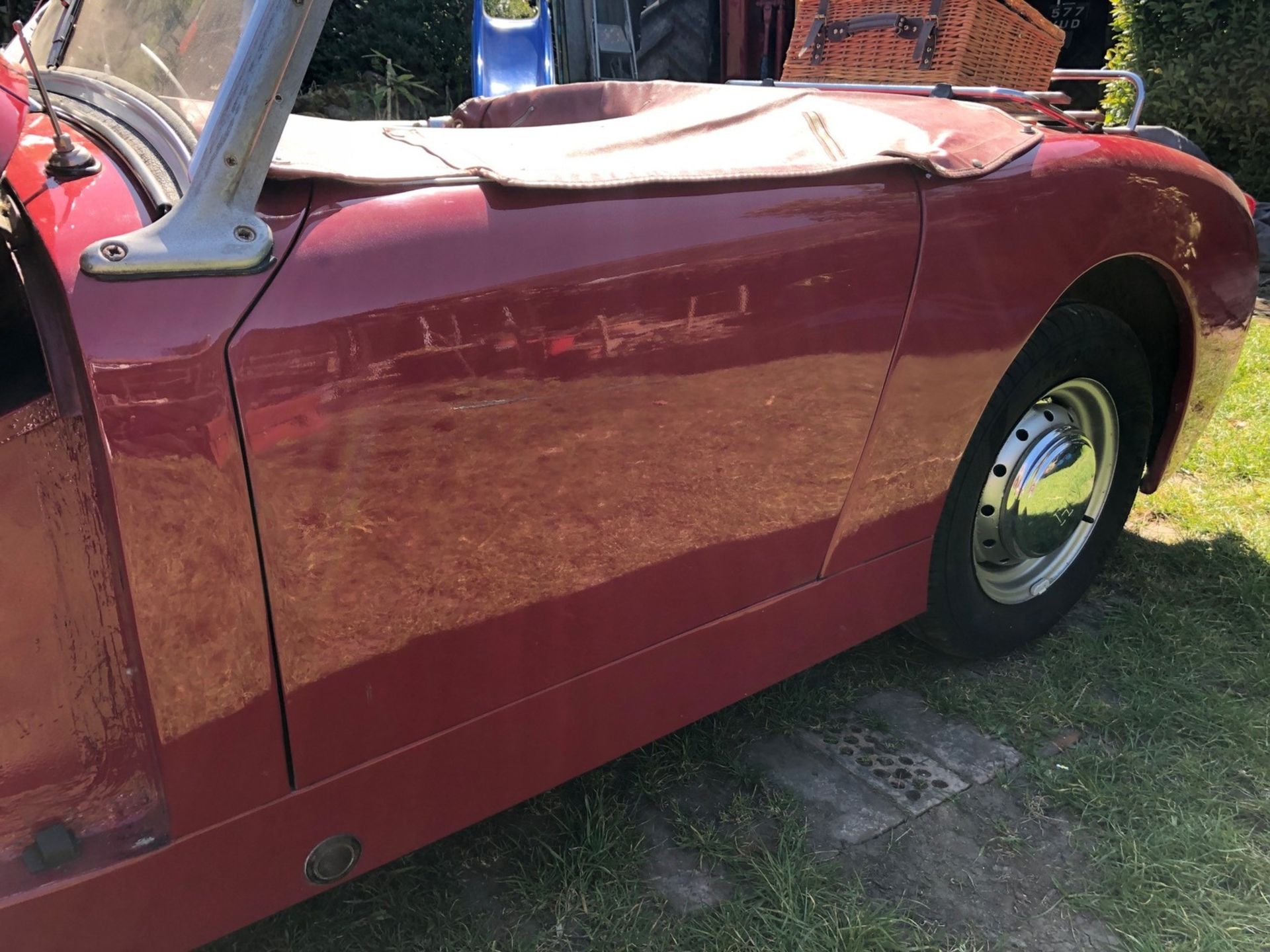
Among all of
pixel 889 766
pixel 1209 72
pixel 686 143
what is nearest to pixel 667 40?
pixel 1209 72

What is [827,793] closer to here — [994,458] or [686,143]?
[994,458]

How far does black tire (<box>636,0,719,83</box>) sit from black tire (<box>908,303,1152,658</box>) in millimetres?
4659

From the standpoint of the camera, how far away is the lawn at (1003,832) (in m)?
1.67

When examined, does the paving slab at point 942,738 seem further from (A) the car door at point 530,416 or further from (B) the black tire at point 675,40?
(B) the black tire at point 675,40

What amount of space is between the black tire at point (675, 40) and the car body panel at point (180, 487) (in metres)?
5.62

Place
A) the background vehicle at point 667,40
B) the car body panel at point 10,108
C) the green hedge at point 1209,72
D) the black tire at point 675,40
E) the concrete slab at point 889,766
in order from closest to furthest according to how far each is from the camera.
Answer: the car body panel at point 10,108
the concrete slab at point 889,766
the background vehicle at point 667,40
the green hedge at point 1209,72
the black tire at point 675,40

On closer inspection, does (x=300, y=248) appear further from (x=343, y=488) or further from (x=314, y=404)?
(x=343, y=488)

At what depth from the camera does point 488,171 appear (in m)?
1.28

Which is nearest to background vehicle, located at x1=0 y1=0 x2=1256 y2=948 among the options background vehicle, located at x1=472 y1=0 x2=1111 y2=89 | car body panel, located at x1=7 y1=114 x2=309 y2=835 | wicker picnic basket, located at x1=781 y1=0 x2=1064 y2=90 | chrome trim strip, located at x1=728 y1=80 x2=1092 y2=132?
car body panel, located at x1=7 y1=114 x2=309 y2=835

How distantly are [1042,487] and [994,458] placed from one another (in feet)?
0.58

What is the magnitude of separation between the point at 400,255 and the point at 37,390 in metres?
0.43

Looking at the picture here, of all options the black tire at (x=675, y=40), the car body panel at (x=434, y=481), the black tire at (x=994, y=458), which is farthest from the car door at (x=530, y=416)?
the black tire at (x=675, y=40)

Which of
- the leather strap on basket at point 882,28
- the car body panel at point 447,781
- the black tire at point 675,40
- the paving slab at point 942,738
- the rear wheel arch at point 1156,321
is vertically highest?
the leather strap on basket at point 882,28

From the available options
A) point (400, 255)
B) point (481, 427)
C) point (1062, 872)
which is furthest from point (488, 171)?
point (1062, 872)
